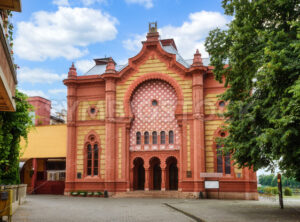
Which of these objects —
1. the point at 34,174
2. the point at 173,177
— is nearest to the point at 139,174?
the point at 173,177

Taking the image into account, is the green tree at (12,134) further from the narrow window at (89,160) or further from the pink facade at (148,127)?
the narrow window at (89,160)

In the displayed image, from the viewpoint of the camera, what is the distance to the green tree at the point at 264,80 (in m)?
13.6

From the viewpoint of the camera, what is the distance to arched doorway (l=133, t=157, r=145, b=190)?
3516 cm

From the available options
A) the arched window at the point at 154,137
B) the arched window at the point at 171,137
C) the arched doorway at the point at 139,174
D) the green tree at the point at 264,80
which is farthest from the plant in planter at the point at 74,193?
the green tree at the point at 264,80

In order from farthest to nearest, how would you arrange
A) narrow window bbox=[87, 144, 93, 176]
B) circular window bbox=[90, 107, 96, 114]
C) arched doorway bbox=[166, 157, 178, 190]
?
1. circular window bbox=[90, 107, 96, 114]
2. narrow window bbox=[87, 144, 93, 176]
3. arched doorway bbox=[166, 157, 178, 190]

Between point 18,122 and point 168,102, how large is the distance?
1793 centimetres

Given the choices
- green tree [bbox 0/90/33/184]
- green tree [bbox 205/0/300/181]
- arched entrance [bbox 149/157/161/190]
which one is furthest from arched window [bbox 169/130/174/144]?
green tree [bbox 0/90/33/184]

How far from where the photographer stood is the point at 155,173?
3541 cm

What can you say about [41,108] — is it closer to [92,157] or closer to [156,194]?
[92,157]

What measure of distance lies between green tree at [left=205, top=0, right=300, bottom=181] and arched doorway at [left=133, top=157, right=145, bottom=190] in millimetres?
17461

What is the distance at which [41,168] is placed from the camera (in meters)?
39.6

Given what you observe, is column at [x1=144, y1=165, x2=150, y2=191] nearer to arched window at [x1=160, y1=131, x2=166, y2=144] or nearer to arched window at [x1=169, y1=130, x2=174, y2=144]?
arched window at [x1=160, y1=131, x2=166, y2=144]

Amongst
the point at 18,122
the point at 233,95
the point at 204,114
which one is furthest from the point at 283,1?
the point at 204,114

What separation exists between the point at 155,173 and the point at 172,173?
1.72 m
